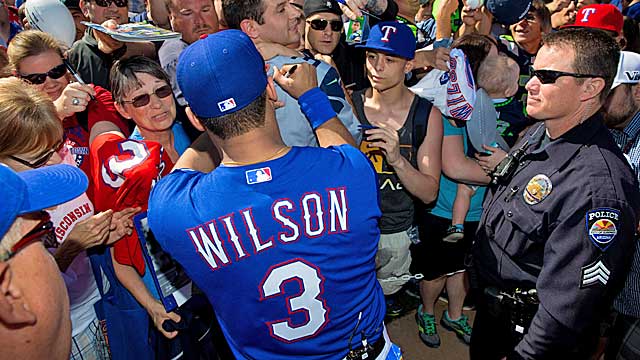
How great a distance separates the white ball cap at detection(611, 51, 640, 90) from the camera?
10.4 ft

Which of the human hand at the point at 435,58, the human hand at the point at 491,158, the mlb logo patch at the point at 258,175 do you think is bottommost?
the human hand at the point at 491,158

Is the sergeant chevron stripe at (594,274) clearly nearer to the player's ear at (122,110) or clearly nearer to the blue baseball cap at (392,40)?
the blue baseball cap at (392,40)

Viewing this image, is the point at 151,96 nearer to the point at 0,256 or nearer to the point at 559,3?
the point at 0,256

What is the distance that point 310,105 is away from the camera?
2.12m

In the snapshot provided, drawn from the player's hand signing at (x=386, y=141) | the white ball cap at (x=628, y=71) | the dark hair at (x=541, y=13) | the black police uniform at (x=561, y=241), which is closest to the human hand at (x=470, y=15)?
the dark hair at (x=541, y=13)

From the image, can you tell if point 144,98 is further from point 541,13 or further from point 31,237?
point 541,13

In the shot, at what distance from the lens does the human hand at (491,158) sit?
340 cm

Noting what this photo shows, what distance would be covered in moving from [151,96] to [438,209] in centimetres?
255

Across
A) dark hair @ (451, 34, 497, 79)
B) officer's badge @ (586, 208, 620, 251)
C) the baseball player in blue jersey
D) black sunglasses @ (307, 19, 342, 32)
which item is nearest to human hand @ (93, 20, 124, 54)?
black sunglasses @ (307, 19, 342, 32)

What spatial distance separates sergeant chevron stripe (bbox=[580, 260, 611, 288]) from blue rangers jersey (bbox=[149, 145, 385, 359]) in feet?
3.64

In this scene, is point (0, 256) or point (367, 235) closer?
point (0, 256)

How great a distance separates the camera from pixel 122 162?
2.38m

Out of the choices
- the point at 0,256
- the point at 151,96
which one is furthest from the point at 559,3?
the point at 0,256

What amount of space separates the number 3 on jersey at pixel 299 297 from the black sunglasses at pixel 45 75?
2.29m
